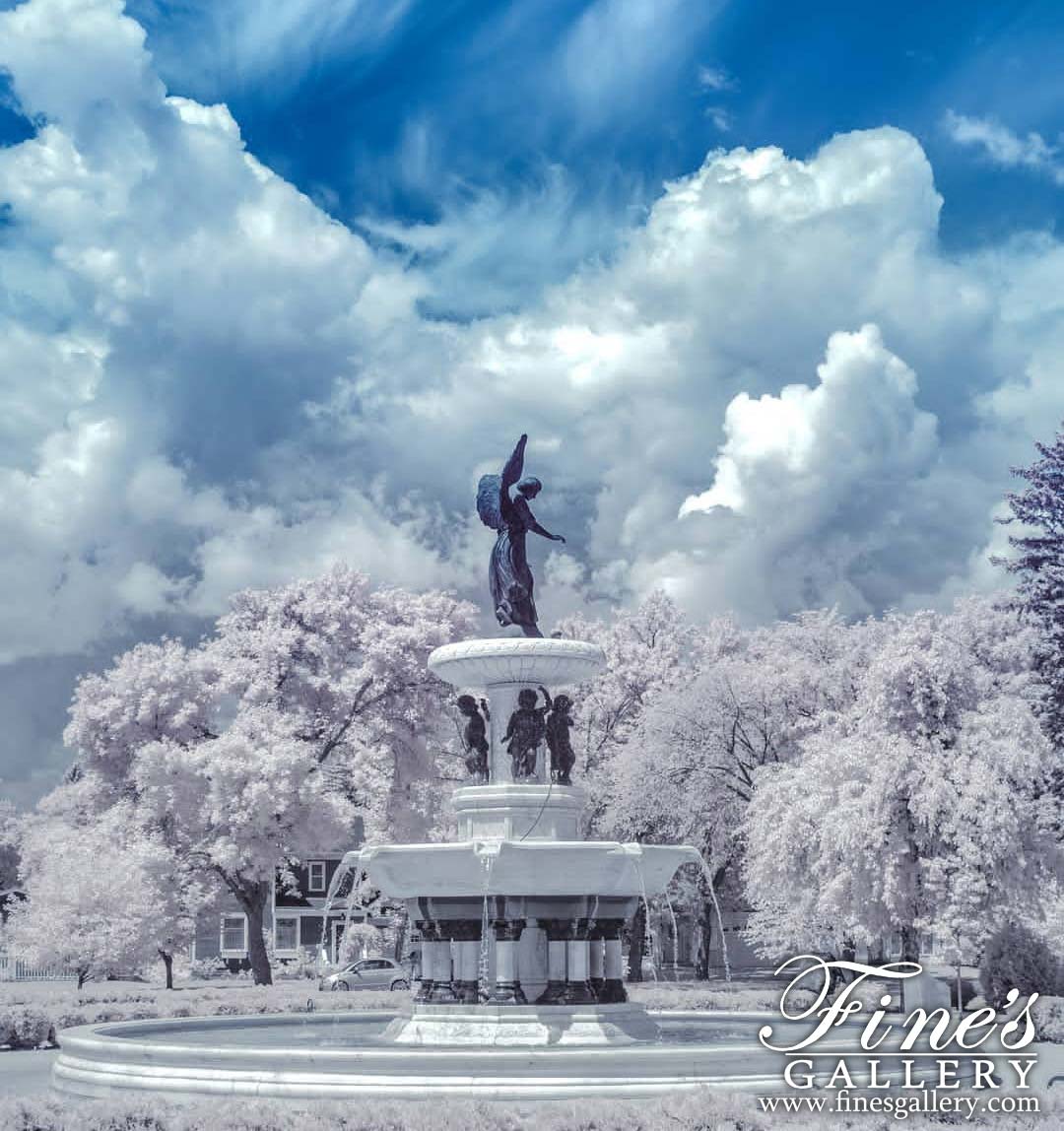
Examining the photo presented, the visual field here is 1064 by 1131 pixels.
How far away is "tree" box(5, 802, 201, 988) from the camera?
31.7 m

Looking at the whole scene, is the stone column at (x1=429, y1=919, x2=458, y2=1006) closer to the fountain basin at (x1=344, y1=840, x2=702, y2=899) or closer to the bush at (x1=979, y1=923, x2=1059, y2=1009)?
the fountain basin at (x1=344, y1=840, x2=702, y2=899)

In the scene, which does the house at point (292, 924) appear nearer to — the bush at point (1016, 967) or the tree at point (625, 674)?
the tree at point (625, 674)

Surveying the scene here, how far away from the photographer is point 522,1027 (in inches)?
611

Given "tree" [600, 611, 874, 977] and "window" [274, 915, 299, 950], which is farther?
"window" [274, 915, 299, 950]

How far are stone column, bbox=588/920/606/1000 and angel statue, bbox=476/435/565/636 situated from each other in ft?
14.0

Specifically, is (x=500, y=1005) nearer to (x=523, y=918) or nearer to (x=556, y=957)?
(x=556, y=957)

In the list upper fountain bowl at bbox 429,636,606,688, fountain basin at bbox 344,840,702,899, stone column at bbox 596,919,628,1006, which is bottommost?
stone column at bbox 596,919,628,1006

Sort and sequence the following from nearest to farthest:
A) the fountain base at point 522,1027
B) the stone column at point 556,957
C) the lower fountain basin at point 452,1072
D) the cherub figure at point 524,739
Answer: the lower fountain basin at point 452,1072
the fountain base at point 522,1027
the stone column at point 556,957
the cherub figure at point 524,739

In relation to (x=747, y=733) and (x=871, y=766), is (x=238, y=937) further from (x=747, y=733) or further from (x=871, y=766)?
(x=871, y=766)

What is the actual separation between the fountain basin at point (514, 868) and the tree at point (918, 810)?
494 inches

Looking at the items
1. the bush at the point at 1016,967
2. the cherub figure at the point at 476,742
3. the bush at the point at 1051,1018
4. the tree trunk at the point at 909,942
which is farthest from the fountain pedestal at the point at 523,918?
the tree trunk at the point at 909,942

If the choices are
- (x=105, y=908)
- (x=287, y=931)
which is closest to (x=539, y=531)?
(x=105, y=908)

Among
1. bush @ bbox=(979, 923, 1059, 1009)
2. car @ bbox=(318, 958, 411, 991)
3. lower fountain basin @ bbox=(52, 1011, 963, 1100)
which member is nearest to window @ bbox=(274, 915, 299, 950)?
car @ bbox=(318, 958, 411, 991)

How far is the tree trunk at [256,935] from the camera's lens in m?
35.9
